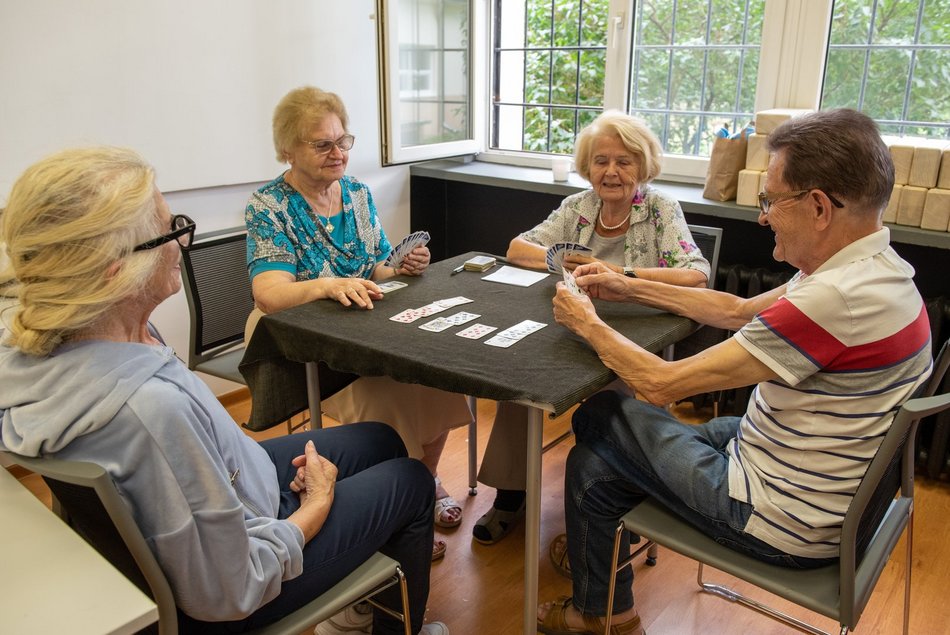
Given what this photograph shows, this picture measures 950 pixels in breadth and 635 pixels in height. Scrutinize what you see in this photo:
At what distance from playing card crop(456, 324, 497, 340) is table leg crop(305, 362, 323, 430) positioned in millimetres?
439

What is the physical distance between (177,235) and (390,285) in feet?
3.31

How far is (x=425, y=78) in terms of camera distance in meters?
3.76

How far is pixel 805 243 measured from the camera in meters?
1.54

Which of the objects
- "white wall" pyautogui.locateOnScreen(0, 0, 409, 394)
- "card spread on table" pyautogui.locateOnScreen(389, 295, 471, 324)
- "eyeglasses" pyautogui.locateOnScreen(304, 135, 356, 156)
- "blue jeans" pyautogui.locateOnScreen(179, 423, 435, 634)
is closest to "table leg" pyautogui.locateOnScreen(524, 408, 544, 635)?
"blue jeans" pyautogui.locateOnScreen(179, 423, 435, 634)

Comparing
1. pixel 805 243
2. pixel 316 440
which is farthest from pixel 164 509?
pixel 805 243

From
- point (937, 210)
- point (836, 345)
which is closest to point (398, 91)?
point (937, 210)

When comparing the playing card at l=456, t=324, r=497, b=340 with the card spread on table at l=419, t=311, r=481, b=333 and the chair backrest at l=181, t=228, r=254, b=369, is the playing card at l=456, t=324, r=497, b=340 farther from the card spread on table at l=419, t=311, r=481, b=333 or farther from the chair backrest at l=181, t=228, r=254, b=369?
the chair backrest at l=181, t=228, r=254, b=369

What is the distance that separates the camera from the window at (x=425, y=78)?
3336 mm

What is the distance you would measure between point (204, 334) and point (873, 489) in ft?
6.74

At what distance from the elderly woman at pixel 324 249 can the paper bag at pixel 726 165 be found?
1.35 meters

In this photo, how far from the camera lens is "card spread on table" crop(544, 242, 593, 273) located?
7.19ft

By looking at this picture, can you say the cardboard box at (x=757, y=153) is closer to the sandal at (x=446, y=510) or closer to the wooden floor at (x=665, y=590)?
the wooden floor at (x=665, y=590)

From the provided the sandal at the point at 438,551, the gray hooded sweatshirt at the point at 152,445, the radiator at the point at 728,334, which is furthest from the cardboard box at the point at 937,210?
the gray hooded sweatshirt at the point at 152,445

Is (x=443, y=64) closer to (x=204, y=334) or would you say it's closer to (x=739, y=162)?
(x=739, y=162)
